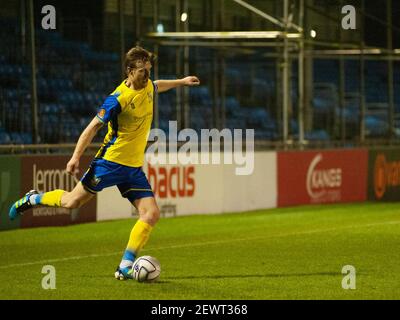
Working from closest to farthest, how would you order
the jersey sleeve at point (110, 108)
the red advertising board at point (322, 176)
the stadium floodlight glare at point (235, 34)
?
the jersey sleeve at point (110, 108)
the stadium floodlight glare at point (235, 34)
the red advertising board at point (322, 176)

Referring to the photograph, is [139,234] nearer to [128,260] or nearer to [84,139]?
[128,260]

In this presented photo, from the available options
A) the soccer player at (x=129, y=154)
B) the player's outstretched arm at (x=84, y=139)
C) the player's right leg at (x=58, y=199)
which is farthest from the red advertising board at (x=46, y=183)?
the player's outstretched arm at (x=84, y=139)

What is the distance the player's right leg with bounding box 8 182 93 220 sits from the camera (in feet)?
37.6

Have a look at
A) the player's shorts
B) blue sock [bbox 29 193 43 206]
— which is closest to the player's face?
the player's shorts

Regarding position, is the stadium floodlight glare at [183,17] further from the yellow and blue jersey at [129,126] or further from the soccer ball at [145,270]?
the soccer ball at [145,270]

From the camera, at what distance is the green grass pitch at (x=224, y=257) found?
10.3m

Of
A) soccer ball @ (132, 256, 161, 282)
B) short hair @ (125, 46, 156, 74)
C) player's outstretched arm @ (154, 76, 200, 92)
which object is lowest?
soccer ball @ (132, 256, 161, 282)

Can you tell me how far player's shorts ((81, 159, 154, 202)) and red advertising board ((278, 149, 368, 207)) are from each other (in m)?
11.6

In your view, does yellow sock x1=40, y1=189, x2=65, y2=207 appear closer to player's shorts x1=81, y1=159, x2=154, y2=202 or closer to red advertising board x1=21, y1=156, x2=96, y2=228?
player's shorts x1=81, y1=159, x2=154, y2=202

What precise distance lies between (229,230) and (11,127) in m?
3.79

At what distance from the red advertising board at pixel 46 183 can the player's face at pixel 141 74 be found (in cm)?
664

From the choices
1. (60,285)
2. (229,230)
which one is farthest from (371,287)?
(229,230)

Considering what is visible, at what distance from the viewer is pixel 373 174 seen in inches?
1011

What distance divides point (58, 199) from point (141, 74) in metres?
1.72
